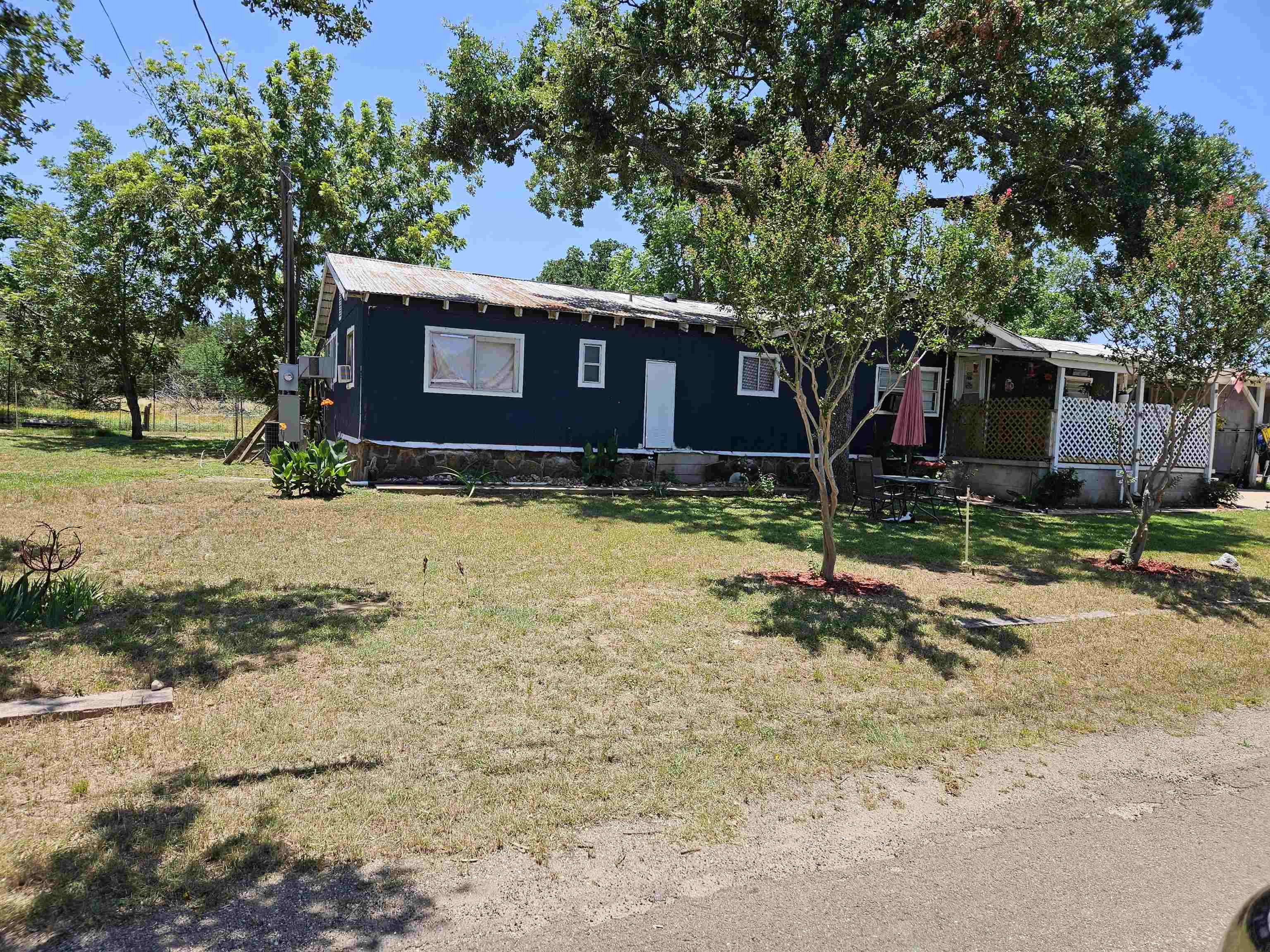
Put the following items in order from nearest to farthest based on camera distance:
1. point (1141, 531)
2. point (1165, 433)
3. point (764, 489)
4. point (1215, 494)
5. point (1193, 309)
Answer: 1. point (1193, 309)
2. point (1141, 531)
3. point (764, 489)
4. point (1165, 433)
5. point (1215, 494)

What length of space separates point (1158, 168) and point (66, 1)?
17.1 meters

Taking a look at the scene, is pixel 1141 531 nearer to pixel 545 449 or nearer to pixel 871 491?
pixel 871 491

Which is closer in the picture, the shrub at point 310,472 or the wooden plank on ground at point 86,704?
the wooden plank on ground at point 86,704

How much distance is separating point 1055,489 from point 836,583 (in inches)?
458

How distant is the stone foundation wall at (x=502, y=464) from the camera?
52.9ft

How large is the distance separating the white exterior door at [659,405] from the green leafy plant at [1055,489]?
820 cm

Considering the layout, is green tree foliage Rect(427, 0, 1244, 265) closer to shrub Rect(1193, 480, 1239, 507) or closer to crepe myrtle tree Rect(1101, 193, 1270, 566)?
crepe myrtle tree Rect(1101, 193, 1270, 566)

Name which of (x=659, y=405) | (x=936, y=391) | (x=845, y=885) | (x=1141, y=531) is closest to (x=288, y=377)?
(x=659, y=405)

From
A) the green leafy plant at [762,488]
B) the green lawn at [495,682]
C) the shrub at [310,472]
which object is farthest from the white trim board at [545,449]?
the green lawn at [495,682]

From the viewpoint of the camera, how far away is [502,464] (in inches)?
665

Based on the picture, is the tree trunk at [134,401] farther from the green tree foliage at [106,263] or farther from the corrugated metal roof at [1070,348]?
the corrugated metal roof at [1070,348]

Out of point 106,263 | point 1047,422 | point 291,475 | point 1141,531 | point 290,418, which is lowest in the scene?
point 1141,531

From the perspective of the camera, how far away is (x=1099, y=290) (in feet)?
36.0

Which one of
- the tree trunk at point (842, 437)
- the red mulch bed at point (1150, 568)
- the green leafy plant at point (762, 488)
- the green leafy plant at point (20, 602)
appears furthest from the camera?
the green leafy plant at point (762, 488)
